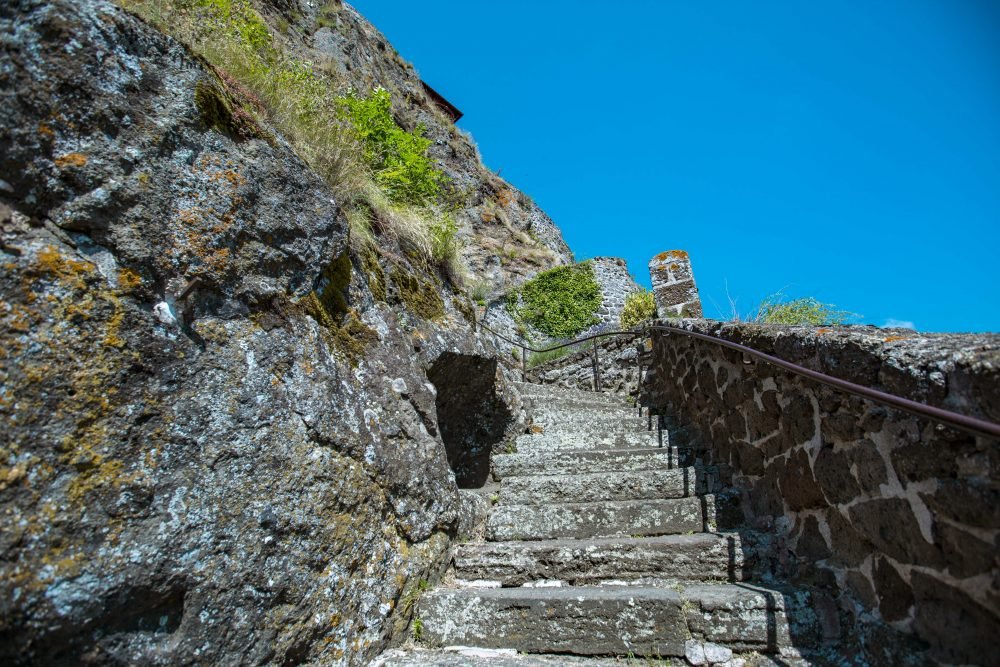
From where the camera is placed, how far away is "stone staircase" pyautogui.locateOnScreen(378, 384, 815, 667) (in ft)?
7.39

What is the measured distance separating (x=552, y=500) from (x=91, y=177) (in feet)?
10.0

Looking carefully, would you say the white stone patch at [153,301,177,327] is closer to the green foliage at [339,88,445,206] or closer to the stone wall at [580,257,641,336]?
the green foliage at [339,88,445,206]

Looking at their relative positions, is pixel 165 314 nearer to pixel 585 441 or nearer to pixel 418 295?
pixel 418 295

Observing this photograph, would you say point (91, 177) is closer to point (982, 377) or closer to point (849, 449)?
point (982, 377)

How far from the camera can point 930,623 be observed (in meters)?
1.74

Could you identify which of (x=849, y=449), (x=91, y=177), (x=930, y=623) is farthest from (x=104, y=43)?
(x=930, y=623)

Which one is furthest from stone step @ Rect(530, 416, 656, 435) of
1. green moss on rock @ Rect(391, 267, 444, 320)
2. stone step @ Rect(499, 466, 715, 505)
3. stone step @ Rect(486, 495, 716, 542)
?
green moss on rock @ Rect(391, 267, 444, 320)

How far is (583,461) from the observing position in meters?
3.90

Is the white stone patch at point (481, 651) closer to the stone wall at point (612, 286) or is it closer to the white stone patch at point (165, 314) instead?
the white stone patch at point (165, 314)

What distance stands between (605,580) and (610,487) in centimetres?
79

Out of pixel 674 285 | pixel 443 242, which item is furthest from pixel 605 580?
pixel 674 285

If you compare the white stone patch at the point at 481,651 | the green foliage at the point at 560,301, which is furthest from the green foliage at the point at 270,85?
the green foliage at the point at 560,301

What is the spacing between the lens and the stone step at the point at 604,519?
3100 mm

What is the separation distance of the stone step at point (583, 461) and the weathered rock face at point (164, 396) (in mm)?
1481
